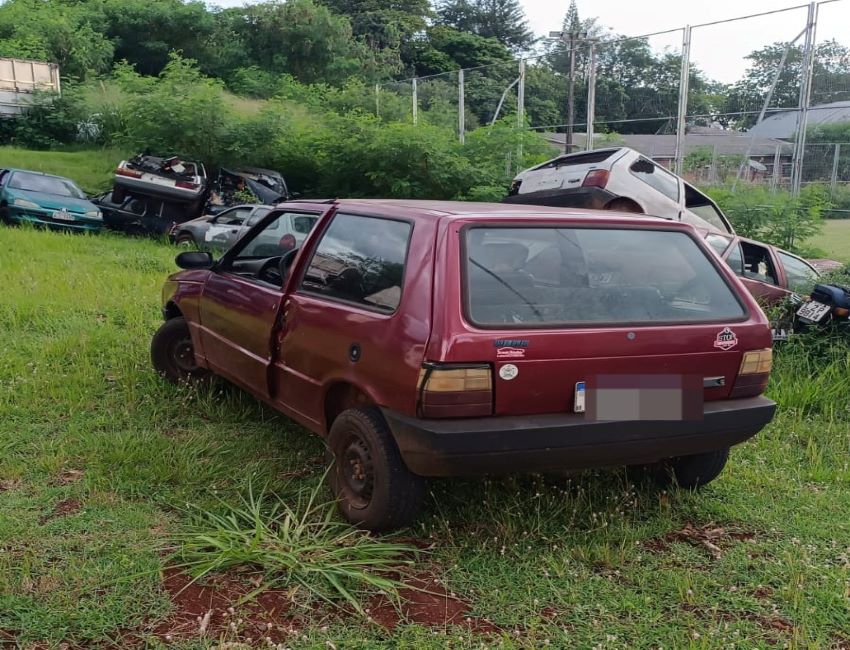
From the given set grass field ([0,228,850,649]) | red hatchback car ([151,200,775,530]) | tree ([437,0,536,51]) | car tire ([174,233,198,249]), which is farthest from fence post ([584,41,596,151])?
tree ([437,0,536,51])

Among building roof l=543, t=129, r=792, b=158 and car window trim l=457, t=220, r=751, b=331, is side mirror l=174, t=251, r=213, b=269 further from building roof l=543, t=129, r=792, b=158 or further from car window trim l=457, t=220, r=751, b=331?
building roof l=543, t=129, r=792, b=158

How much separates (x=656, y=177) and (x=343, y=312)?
788 cm

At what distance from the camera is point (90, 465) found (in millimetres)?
4098

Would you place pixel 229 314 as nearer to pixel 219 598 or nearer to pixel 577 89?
pixel 219 598

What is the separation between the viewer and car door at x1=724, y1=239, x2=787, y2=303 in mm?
7109

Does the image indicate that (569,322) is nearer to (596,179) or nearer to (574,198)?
(574,198)

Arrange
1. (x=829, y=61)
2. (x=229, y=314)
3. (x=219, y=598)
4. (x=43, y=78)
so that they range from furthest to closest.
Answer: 1. (x=43, y=78)
2. (x=829, y=61)
3. (x=229, y=314)
4. (x=219, y=598)

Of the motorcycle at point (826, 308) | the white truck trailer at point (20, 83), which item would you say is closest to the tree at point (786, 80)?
the motorcycle at point (826, 308)

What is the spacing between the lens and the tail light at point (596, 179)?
9445 millimetres

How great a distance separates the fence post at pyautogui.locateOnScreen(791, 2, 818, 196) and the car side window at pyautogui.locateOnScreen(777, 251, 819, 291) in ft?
20.0

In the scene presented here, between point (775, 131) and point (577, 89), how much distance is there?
4596mm

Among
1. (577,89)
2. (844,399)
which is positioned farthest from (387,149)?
(844,399)

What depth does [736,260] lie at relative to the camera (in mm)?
7359

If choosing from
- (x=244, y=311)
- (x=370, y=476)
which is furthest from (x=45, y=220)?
(x=370, y=476)
